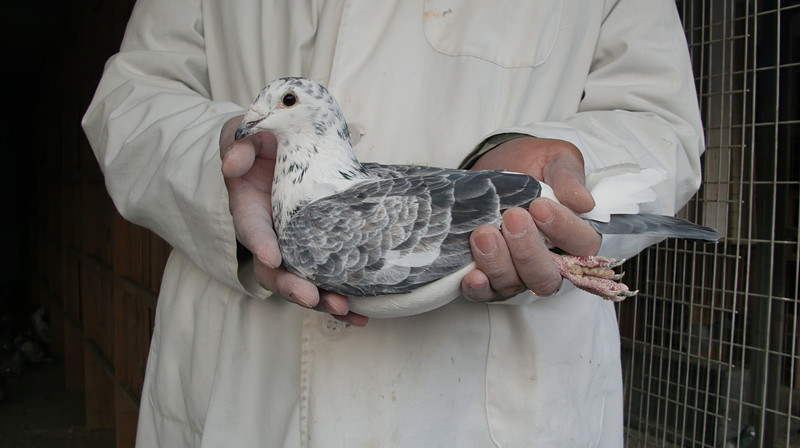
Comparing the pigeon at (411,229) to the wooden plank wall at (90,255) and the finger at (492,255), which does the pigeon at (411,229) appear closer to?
the finger at (492,255)

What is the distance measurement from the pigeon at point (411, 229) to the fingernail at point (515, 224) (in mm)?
52

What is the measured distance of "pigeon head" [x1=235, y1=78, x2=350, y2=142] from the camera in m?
1.13

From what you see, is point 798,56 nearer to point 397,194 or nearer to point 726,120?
point 726,120

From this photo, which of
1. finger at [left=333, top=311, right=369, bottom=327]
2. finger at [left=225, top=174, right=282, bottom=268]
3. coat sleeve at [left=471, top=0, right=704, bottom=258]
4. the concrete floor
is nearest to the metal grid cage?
coat sleeve at [left=471, top=0, right=704, bottom=258]

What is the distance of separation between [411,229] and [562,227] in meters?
0.23

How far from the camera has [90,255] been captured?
5.17m

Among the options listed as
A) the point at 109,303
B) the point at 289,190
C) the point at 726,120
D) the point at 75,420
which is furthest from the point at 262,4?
the point at 75,420

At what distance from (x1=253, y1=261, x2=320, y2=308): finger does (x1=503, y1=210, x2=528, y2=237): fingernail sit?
0.32 meters

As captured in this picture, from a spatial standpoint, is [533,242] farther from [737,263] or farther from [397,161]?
[737,263]

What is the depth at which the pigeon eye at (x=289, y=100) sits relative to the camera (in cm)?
115

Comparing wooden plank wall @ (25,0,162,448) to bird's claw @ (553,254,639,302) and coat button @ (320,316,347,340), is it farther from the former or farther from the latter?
bird's claw @ (553,254,639,302)

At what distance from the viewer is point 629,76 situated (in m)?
1.41

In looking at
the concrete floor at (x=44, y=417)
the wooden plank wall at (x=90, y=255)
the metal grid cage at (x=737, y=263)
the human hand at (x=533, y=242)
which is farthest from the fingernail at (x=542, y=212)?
the concrete floor at (x=44, y=417)

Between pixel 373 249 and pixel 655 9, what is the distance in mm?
917
